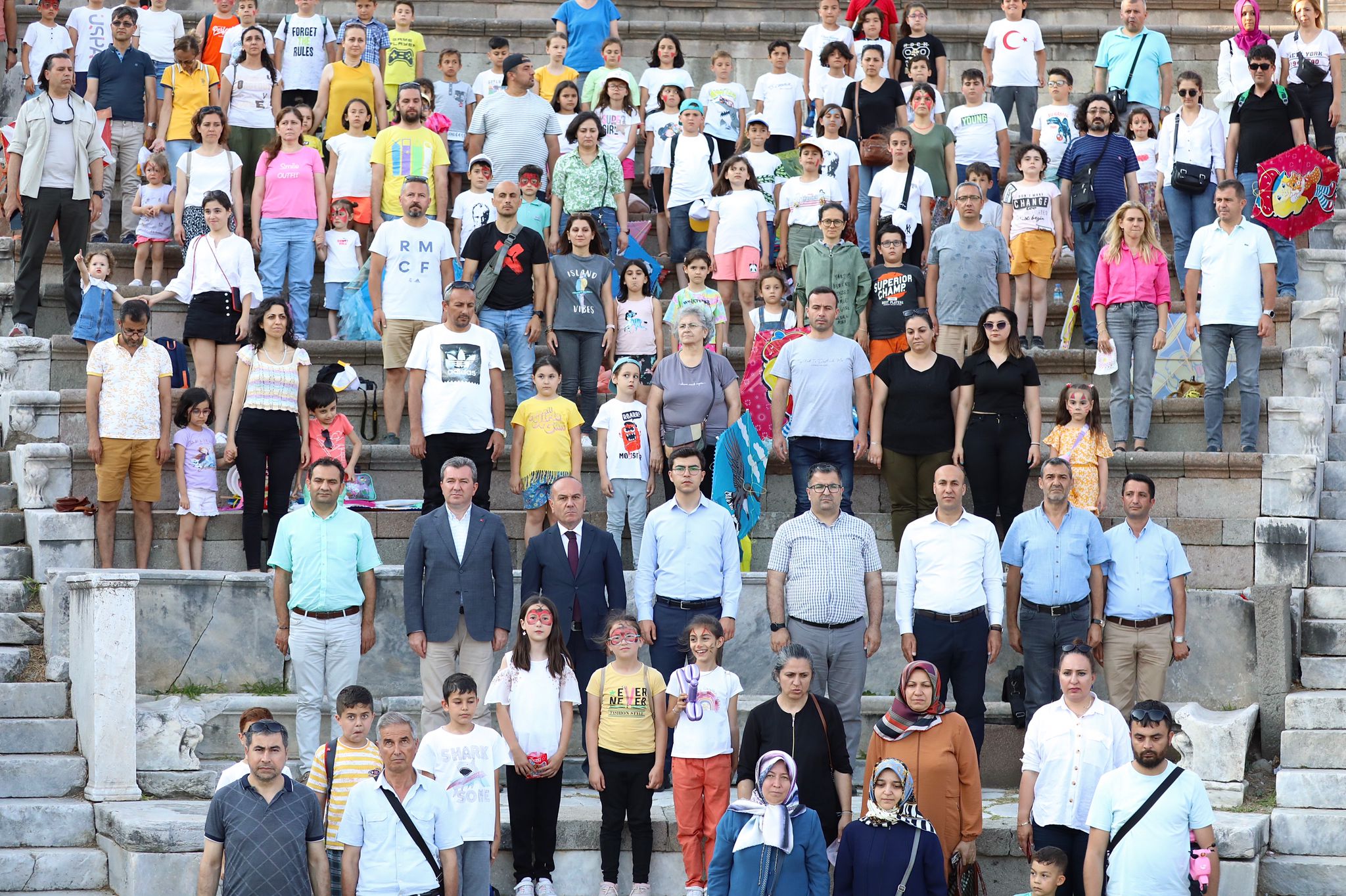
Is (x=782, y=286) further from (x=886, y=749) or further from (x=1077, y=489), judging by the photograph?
(x=886, y=749)

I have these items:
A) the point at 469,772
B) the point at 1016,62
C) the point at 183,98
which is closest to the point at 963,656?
the point at 469,772

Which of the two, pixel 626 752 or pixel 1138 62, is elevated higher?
pixel 1138 62

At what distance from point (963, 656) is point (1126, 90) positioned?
788 cm

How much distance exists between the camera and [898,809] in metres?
7.99

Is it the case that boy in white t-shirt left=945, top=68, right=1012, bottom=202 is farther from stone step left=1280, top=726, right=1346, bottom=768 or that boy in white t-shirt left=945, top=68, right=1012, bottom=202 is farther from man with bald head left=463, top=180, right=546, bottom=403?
stone step left=1280, top=726, right=1346, bottom=768

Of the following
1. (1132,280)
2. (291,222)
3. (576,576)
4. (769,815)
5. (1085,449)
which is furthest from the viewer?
(291,222)

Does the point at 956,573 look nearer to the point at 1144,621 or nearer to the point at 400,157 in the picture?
the point at 1144,621

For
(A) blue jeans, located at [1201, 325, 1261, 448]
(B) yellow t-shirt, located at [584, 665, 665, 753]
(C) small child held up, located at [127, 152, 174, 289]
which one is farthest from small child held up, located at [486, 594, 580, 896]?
(C) small child held up, located at [127, 152, 174, 289]

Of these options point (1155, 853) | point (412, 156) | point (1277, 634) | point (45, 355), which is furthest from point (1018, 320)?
point (45, 355)

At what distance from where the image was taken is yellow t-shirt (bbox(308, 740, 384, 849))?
822 cm

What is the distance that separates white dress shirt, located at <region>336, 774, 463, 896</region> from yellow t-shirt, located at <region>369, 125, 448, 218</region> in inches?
260

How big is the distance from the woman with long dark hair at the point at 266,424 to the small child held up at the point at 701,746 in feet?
10.5

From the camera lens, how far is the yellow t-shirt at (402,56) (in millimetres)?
15938

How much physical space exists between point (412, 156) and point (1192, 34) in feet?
29.2
